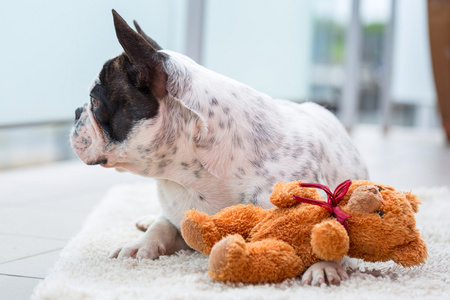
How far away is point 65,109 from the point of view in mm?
3578

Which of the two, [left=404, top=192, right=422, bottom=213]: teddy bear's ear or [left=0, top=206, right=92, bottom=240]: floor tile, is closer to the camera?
[left=404, top=192, right=422, bottom=213]: teddy bear's ear

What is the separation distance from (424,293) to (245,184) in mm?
471

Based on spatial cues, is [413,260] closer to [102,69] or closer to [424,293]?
[424,293]

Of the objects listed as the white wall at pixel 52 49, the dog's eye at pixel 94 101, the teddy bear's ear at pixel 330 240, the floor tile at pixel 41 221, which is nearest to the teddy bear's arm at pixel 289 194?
the teddy bear's ear at pixel 330 240

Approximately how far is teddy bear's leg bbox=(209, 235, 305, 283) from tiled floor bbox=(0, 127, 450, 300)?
1.28 ft

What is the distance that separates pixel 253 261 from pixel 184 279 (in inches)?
6.1

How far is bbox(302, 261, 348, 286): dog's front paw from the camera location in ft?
3.84

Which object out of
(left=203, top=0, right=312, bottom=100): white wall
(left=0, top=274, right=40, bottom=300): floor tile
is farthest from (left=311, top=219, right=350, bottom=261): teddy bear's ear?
(left=203, top=0, right=312, bottom=100): white wall

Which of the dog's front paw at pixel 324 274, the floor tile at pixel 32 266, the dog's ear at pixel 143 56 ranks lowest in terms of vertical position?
the floor tile at pixel 32 266

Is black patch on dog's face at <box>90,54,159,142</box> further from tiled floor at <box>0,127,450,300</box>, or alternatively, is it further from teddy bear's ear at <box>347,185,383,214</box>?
teddy bear's ear at <box>347,185,383,214</box>

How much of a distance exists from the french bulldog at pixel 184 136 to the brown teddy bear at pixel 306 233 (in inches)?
6.1

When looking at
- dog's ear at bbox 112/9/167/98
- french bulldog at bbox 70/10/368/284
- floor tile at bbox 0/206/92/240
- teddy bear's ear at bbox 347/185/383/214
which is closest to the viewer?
teddy bear's ear at bbox 347/185/383/214

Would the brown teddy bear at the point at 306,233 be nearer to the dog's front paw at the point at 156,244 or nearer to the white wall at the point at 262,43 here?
the dog's front paw at the point at 156,244

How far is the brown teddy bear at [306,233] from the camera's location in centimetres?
114
